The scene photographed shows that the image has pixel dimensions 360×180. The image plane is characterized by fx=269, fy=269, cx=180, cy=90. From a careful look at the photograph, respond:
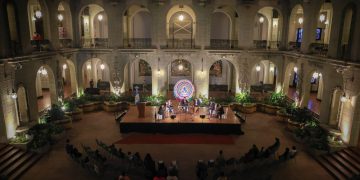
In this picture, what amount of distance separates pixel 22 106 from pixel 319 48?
21995 mm

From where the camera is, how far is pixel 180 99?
22484 mm

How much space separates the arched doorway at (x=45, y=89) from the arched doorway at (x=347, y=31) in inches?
835

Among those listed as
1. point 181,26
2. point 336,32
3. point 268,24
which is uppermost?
point 268,24

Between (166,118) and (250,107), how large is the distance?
8.36m

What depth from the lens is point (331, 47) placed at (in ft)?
59.3

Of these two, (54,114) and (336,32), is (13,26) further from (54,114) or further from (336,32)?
(336,32)

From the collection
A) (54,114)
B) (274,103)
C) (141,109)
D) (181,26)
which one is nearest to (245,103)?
(274,103)

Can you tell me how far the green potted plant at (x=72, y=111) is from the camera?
21938 mm

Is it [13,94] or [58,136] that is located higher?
[13,94]

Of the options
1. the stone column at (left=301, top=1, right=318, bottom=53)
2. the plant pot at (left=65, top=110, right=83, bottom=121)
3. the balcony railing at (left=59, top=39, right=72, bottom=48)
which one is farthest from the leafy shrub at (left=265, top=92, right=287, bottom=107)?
the balcony railing at (left=59, top=39, right=72, bottom=48)

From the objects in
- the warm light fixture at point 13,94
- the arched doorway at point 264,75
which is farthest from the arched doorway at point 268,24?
the warm light fixture at point 13,94

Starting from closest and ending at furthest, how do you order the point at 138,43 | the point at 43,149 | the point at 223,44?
the point at 43,149
the point at 223,44
the point at 138,43

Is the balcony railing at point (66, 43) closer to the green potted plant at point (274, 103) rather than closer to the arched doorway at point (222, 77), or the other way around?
the arched doorway at point (222, 77)

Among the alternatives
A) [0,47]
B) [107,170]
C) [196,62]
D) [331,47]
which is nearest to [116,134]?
[107,170]
